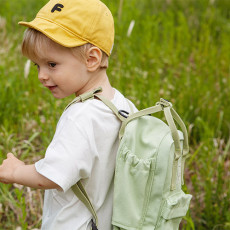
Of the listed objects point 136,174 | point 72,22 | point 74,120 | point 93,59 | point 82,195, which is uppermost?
point 72,22

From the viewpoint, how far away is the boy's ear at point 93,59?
167cm

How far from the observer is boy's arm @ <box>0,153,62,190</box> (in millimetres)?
1558

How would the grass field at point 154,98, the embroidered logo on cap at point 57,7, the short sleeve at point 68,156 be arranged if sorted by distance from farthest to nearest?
the grass field at point 154,98
the embroidered logo on cap at point 57,7
the short sleeve at point 68,156

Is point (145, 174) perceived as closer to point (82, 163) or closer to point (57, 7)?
point (82, 163)

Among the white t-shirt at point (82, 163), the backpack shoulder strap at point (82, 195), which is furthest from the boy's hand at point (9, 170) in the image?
the backpack shoulder strap at point (82, 195)

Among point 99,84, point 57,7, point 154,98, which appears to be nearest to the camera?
point 57,7

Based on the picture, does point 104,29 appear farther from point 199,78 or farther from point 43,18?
point 199,78

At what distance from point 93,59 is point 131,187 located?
1.61ft

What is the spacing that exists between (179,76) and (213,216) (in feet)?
5.32

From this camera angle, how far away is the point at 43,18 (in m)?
1.63

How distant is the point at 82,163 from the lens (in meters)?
1.55

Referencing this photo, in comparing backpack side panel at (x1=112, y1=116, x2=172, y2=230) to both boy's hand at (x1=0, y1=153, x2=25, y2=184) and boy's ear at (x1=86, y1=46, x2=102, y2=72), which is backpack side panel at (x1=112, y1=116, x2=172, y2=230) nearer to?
boy's ear at (x1=86, y1=46, x2=102, y2=72)

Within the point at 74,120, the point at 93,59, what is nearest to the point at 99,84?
the point at 93,59

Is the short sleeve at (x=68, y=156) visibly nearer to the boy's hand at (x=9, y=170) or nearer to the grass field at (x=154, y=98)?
the boy's hand at (x=9, y=170)
